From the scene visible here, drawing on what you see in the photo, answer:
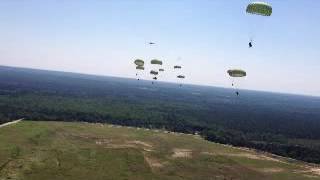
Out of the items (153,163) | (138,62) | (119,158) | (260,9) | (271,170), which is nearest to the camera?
(260,9)

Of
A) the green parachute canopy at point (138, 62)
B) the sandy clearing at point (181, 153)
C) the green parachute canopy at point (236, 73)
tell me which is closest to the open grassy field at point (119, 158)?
the sandy clearing at point (181, 153)

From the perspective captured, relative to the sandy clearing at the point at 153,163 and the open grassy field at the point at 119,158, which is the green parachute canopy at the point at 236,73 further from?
the sandy clearing at the point at 153,163

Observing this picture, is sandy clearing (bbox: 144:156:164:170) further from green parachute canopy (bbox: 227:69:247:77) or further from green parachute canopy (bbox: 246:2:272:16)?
green parachute canopy (bbox: 246:2:272:16)

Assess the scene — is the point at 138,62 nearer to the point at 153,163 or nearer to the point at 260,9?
the point at 153,163

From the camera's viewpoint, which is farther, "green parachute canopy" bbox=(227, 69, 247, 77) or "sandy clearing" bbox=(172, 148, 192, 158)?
"sandy clearing" bbox=(172, 148, 192, 158)

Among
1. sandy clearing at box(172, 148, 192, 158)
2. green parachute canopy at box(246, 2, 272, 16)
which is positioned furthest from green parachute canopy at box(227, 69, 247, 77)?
sandy clearing at box(172, 148, 192, 158)

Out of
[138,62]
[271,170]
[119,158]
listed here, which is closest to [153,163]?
[119,158]

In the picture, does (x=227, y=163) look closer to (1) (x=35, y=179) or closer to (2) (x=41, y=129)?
(1) (x=35, y=179)

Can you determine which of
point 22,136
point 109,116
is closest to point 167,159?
point 22,136
